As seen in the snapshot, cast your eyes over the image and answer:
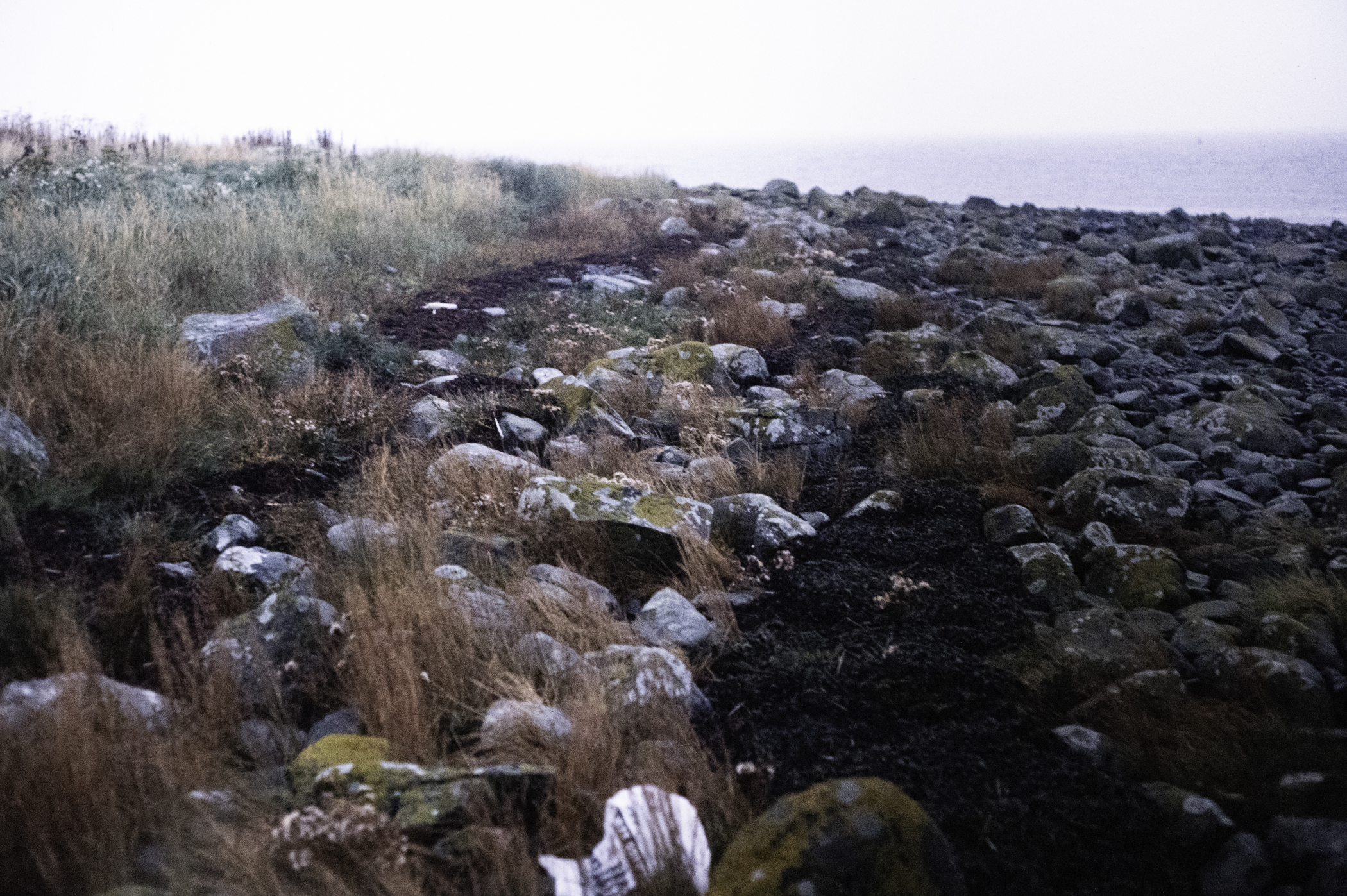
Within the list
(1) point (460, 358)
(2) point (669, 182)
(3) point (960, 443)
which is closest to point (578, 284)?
Result: (1) point (460, 358)

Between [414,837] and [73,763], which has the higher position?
[73,763]

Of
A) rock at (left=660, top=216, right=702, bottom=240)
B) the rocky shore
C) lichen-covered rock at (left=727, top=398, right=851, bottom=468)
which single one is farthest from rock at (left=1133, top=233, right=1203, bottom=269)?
lichen-covered rock at (left=727, top=398, right=851, bottom=468)

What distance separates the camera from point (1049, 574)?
11.1 ft

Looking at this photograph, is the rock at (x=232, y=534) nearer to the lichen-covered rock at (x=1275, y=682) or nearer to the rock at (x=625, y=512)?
the rock at (x=625, y=512)

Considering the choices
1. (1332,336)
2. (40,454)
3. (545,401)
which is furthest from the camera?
(1332,336)

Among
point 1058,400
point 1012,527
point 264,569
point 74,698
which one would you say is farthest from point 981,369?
point 74,698

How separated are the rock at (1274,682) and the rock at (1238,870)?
64 cm

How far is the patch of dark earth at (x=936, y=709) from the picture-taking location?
1.94 meters

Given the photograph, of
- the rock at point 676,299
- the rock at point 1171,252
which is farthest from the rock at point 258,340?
the rock at point 1171,252

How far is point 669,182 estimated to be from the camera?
19609mm

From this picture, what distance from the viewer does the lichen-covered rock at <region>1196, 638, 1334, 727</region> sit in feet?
7.66

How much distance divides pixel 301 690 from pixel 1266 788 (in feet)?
8.90

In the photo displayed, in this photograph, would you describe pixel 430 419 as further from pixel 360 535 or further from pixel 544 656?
pixel 544 656

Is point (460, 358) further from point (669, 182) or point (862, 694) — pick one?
point (669, 182)
